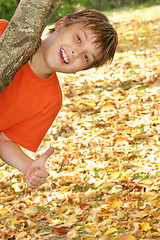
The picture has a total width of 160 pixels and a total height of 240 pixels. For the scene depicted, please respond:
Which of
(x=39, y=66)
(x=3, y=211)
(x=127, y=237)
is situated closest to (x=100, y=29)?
(x=39, y=66)

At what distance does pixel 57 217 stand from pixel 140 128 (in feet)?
5.02

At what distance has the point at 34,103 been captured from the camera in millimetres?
2314

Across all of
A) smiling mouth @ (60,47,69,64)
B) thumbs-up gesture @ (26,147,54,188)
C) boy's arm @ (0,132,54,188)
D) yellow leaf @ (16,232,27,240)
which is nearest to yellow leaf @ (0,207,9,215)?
yellow leaf @ (16,232,27,240)

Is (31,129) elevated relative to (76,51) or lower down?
lower down

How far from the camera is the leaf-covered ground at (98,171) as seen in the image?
9.18 feet

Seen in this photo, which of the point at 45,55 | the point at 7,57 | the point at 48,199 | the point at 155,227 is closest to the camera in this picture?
the point at 7,57

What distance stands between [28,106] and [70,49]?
0.43 meters

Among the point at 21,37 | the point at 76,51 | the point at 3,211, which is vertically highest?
the point at 21,37

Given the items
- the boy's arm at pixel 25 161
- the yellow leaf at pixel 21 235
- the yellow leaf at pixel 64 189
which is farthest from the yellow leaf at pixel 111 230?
the boy's arm at pixel 25 161

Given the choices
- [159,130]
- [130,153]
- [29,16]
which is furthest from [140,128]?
[29,16]

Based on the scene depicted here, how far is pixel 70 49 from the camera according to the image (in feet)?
6.93

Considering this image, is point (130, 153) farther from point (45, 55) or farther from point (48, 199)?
point (45, 55)

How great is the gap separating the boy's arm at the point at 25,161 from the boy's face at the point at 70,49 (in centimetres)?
48

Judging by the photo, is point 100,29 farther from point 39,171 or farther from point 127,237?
point 127,237
